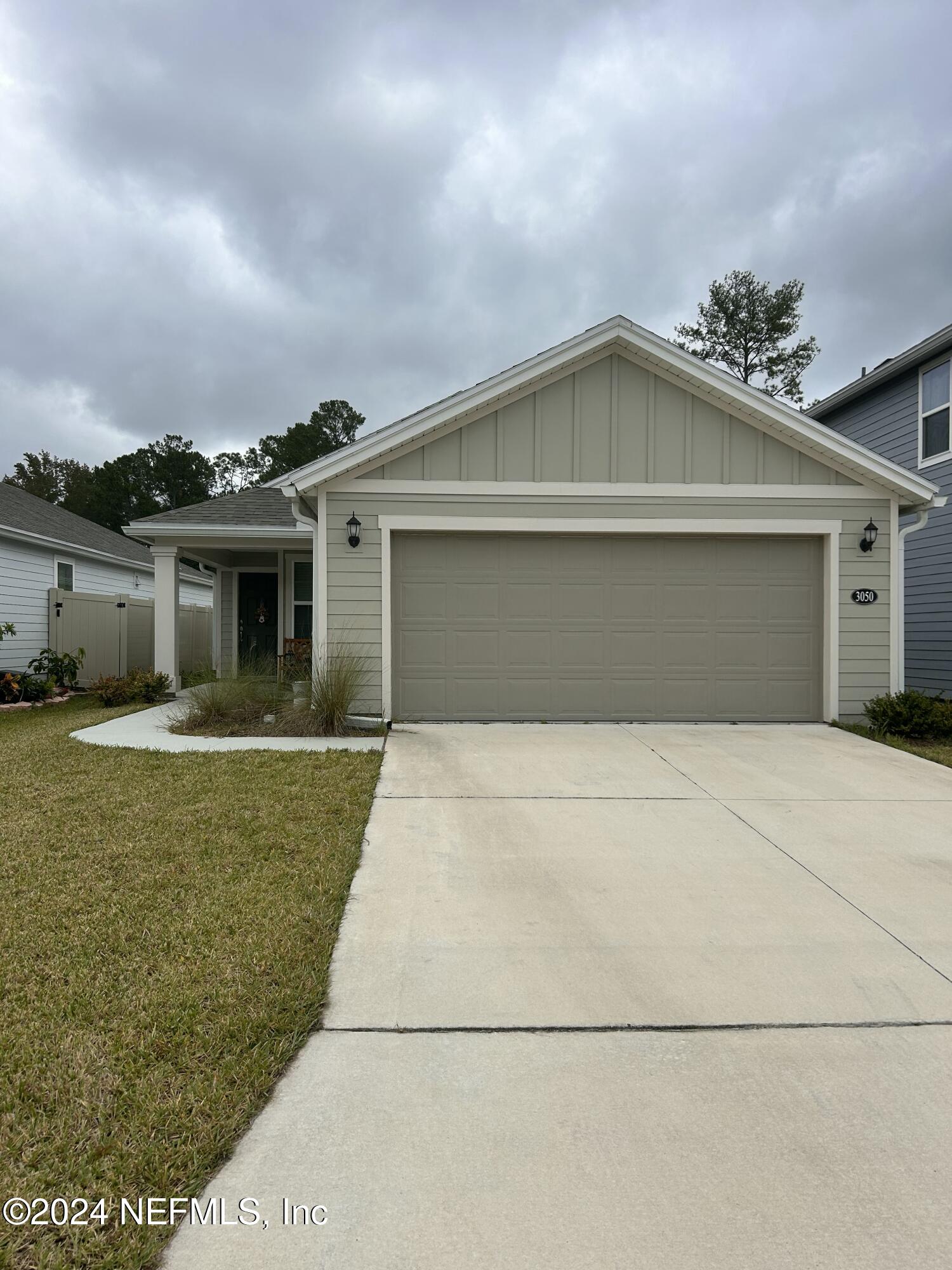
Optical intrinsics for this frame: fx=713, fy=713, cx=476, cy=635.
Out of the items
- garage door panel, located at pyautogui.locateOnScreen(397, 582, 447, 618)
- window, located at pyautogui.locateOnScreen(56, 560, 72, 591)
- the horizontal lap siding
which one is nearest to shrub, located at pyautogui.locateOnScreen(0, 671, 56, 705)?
window, located at pyautogui.locateOnScreen(56, 560, 72, 591)

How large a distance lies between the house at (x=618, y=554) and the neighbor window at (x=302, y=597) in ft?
14.6

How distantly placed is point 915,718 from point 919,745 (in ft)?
1.29

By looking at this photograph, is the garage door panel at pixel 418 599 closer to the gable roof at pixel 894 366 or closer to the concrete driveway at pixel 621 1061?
the concrete driveway at pixel 621 1061

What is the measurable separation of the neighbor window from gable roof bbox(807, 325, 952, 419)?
1037 centimetres

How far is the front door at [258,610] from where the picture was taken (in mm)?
13844

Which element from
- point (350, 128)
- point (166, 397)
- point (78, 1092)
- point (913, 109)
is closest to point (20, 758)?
point (78, 1092)

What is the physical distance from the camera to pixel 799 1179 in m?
1.90

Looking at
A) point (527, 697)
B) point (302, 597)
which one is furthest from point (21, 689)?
point (527, 697)

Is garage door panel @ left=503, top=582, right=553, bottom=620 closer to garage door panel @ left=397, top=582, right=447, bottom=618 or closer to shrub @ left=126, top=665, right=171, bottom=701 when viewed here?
garage door panel @ left=397, top=582, right=447, bottom=618

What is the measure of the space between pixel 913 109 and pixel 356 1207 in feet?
67.9

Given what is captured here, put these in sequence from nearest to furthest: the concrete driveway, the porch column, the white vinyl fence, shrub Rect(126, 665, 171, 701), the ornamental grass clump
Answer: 1. the concrete driveway
2. the ornamental grass clump
3. shrub Rect(126, 665, 171, 701)
4. the porch column
5. the white vinyl fence

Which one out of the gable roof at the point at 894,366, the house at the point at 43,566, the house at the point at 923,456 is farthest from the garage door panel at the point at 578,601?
the house at the point at 43,566

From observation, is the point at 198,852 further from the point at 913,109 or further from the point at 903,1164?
the point at 913,109

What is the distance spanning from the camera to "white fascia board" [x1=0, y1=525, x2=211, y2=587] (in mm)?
13195
